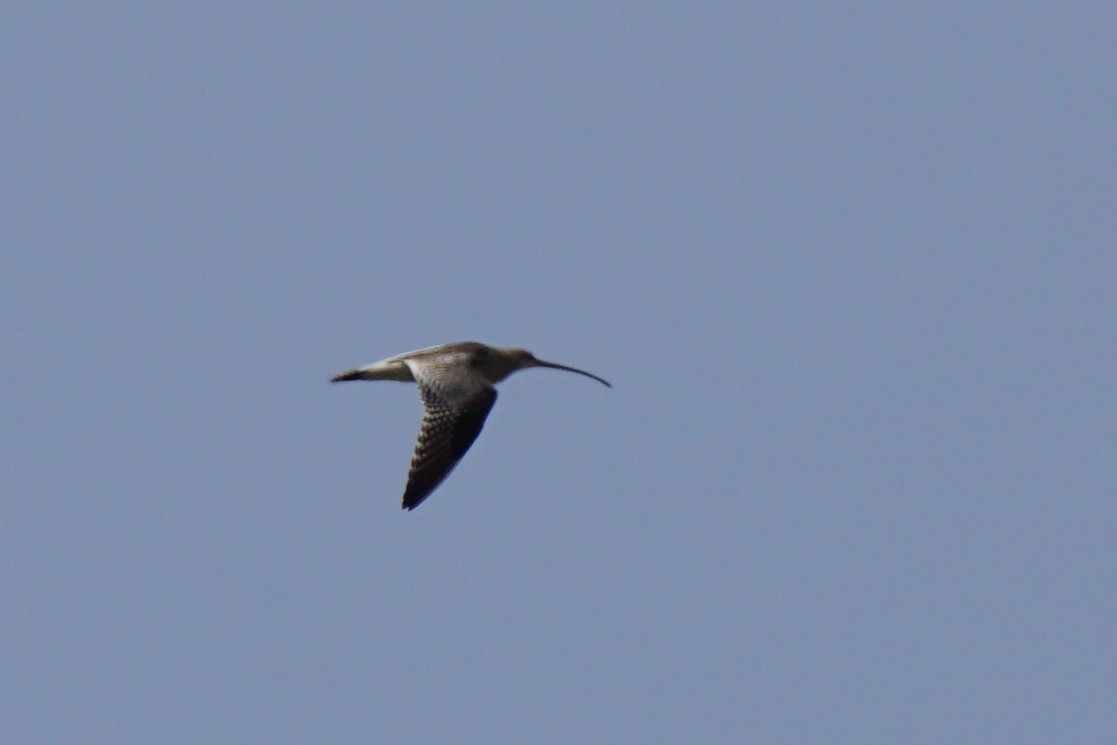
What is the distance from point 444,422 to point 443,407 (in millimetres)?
217

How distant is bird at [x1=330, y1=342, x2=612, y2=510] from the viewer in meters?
20.2

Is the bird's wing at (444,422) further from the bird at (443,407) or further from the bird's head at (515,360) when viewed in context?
the bird's head at (515,360)

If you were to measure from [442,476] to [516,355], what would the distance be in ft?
14.5

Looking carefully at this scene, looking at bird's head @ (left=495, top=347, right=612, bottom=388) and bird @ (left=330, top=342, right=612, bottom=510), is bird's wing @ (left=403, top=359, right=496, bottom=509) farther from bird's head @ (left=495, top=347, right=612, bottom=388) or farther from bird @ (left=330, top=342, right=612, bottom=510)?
bird's head @ (left=495, top=347, right=612, bottom=388)

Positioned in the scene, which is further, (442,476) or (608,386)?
(608,386)

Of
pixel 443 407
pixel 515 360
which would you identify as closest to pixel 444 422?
pixel 443 407

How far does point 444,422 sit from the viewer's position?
20562mm

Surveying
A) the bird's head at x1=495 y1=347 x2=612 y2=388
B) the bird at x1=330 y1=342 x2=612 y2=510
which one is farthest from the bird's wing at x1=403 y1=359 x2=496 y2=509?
the bird's head at x1=495 y1=347 x2=612 y2=388

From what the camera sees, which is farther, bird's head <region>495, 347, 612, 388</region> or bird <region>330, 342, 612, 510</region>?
bird's head <region>495, 347, 612, 388</region>

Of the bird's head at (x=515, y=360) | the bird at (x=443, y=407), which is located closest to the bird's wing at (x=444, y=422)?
the bird at (x=443, y=407)

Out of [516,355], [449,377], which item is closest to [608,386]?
[516,355]

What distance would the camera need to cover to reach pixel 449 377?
21.3 m

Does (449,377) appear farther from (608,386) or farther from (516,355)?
(608,386)

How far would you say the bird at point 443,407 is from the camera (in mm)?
20188
